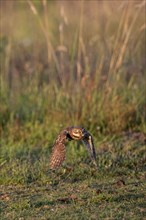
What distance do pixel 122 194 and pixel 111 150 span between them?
144 centimetres

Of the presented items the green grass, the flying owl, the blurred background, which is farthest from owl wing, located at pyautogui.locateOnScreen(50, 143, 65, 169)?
the blurred background

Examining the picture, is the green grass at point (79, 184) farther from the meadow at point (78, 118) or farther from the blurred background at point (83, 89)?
the blurred background at point (83, 89)

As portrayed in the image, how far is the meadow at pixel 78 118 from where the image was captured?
5.24 meters

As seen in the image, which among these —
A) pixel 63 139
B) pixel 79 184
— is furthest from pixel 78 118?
pixel 63 139

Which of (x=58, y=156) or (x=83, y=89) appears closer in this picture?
(x=58, y=156)

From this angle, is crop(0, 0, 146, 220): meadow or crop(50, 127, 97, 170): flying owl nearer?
crop(0, 0, 146, 220): meadow

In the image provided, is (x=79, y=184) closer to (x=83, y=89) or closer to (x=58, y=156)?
(x=58, y=156)

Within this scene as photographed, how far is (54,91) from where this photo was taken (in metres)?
8.30


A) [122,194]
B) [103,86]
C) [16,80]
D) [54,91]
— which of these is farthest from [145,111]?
[122,194]

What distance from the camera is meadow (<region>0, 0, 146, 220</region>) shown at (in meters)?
5.24

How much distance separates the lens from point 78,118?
7824mm

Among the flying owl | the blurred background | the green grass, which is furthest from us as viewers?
the blurred background

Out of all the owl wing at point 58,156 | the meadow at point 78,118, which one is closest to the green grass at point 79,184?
the meadow at point 78,118

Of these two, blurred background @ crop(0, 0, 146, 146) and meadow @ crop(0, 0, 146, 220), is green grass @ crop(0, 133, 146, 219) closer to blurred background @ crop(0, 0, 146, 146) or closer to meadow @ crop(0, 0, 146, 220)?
meadow @ crop(0, 0, 146, 220)
